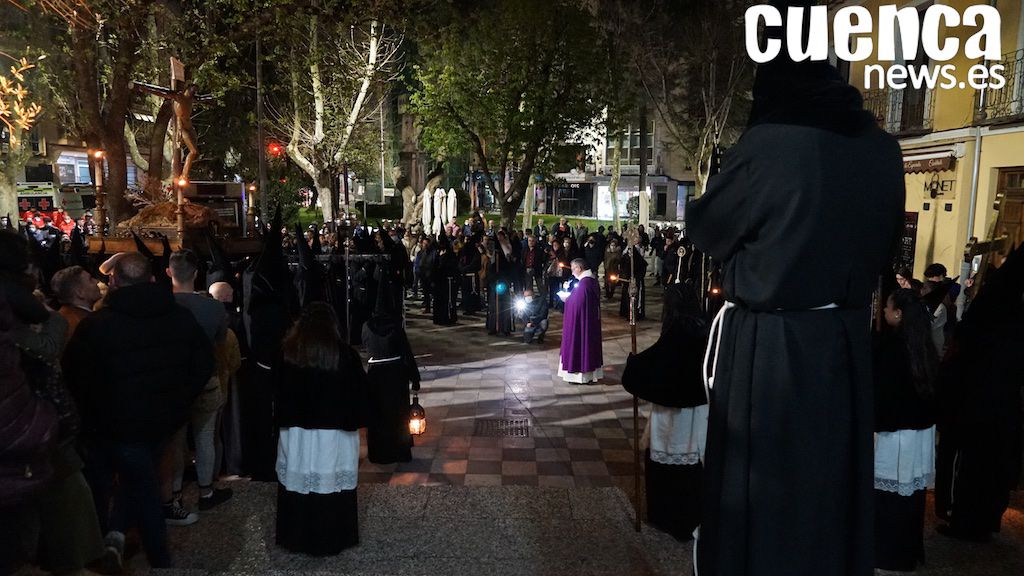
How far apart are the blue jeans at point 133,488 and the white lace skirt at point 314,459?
0.79 metres

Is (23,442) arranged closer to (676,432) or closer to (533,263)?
(676,432)

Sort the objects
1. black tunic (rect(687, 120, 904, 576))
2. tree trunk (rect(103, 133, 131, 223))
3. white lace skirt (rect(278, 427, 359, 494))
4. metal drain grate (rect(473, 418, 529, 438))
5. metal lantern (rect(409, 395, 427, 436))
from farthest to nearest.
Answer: tree trunk (rect(103, 133, 131, 223)) < metal drain grate (rect(473, 418, 529, 438)) < metal lantern (rect(409, 395, 427, 436)) < white lace skirt (rect(278, 427, 359, 494)) < black tunic (rect(687, 120, 904, 576))

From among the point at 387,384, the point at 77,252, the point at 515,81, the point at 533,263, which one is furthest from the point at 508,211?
the point at 387,384

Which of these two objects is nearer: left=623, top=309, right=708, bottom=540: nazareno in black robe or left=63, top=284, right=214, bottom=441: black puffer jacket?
left=63, top=284, right=214, bottom=441: black puffer jacket

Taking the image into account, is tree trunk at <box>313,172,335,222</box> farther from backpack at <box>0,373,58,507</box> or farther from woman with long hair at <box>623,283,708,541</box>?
backpack at <box>0,373,58,507</box>

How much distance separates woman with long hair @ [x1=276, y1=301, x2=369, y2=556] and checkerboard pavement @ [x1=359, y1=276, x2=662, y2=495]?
4.89 feet

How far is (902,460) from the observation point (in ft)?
14.9

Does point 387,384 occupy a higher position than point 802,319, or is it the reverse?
point 802,319

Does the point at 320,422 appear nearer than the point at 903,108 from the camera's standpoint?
Yes

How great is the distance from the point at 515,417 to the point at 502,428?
0.47 m

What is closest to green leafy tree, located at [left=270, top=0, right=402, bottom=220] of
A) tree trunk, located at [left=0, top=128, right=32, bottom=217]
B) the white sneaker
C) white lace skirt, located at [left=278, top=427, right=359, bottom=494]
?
tree trunk, located at [left=0, top=128, right=32, bottom=217]

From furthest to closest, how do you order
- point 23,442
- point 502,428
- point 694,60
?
point 694,60
point 502,428
point 23,442

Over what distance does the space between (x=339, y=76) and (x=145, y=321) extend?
22016 mm

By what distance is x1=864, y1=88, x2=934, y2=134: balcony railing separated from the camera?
15938 millimetres
